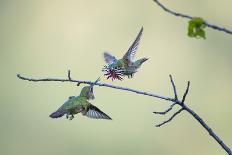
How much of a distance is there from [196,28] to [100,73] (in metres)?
5.47

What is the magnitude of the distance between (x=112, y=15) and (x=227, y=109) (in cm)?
149

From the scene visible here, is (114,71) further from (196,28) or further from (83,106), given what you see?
(196,28)

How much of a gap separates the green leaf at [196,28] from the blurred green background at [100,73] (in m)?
5.11

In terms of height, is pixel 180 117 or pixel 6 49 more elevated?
pixel 6 49

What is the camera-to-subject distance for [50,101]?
6820 mm

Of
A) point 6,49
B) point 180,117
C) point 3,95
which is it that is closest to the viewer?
point 180,117

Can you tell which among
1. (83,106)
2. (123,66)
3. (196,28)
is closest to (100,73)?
(123,66)

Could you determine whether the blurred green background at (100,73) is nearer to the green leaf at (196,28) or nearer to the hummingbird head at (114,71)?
the hummingbird head at (114,71)

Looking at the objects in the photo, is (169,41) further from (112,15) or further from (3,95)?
(3,95)

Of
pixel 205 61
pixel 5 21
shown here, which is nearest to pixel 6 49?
pixel 5 21

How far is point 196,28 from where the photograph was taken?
3.42 feet

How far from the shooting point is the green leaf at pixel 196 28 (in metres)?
1.03

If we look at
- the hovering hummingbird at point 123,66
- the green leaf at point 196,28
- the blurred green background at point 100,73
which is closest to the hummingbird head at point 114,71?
the hovering hummingbird at point 123,66

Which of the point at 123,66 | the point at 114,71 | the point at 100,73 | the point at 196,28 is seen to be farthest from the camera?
the point at 100,73
